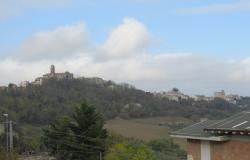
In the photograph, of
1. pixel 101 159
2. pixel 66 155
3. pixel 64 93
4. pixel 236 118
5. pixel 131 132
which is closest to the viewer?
pixel 236 118

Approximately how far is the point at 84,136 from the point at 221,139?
34898 mm

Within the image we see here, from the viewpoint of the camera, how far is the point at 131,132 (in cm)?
8669

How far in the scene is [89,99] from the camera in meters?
87.0

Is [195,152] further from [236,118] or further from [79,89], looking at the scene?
[79,89]

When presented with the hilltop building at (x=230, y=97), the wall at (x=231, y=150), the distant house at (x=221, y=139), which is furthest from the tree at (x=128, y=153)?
the hilltop building at (x=230, y=97)

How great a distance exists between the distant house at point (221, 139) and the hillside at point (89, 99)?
66.2m

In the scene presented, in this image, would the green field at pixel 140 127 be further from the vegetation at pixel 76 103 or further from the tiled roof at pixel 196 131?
the tiled roof at pixel 196 131

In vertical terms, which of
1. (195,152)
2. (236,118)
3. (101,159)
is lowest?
(101,159)

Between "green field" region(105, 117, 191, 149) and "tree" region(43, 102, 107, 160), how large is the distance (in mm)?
30061

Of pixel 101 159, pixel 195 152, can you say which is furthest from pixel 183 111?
pixel 195 152

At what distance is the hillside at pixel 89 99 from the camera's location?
85.1 meters

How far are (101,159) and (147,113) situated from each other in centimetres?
5188

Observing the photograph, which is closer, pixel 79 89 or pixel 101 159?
pixel 101 159

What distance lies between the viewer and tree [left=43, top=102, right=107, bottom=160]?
48375 mm
